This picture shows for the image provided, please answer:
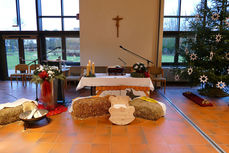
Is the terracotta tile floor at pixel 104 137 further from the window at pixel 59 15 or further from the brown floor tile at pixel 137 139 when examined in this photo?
the window at pixel 59 15

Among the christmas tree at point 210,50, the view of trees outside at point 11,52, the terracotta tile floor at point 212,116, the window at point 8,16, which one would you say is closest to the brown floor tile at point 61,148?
the terracotta tile floor at point 212,116

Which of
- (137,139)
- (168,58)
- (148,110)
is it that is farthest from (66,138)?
(168,58)

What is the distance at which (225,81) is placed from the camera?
443 centimetres

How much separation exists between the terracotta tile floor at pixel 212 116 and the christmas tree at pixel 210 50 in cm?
55

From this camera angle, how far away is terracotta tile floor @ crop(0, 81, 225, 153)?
2424 millimetres

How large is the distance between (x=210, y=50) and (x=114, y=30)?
313cm

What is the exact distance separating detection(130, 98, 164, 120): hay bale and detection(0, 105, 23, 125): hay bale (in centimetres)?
234

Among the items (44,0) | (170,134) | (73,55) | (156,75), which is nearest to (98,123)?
(170,134)

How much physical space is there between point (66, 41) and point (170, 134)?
5487 mm

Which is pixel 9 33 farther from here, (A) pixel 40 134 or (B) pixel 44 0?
(A) pixel 40 134

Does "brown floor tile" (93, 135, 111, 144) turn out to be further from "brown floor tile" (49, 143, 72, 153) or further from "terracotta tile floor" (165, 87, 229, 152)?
"terracotta tile floor" (165, 87, 229, 152)

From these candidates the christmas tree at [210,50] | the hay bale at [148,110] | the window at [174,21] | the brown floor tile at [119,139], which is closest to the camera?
the brown floor tile at [119,139]

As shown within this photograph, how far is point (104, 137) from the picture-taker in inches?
107

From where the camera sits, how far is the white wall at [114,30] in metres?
5.84
